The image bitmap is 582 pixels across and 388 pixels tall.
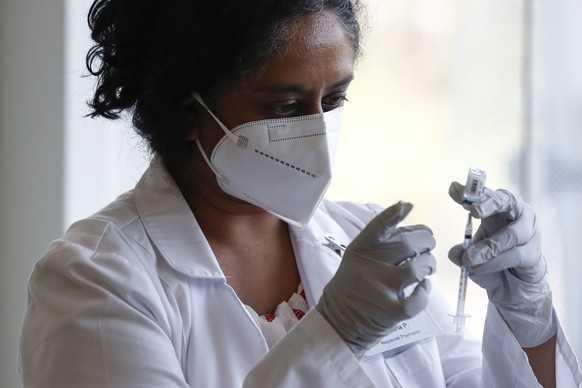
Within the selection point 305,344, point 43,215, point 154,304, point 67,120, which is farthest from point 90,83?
point 305,344

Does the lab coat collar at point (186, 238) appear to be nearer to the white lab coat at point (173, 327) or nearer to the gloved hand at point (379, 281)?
the white lab coat at point (173, 327)

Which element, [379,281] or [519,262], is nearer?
[379,281]

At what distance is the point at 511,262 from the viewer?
4.35 feet

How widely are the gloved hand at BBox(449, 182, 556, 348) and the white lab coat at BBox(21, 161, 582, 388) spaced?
0.14 ft

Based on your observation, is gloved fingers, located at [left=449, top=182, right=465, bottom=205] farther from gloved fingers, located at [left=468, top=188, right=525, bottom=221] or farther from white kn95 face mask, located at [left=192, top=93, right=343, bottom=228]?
white kn95 face mask, located at [left=192, top=93, right=343, bottom=228]

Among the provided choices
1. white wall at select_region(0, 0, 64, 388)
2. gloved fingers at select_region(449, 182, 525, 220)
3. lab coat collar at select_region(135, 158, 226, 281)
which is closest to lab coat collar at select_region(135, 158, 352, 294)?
lab coat collar at select_region(135, 158, 226, 281)

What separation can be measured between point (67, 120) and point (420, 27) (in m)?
1.10

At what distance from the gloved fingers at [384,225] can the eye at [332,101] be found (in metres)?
0.33

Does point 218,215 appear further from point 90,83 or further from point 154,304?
point 90,83

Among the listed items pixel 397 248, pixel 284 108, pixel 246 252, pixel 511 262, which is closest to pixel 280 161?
pixel 284 108

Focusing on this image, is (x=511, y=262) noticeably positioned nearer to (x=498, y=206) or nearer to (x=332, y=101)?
(x=498, y=206)

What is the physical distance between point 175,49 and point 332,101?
0.95 ft

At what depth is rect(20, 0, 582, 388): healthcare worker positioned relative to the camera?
123 cm

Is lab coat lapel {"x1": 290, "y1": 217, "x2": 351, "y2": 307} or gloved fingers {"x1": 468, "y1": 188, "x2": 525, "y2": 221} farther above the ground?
gloved fingers {"x1": 468, "y1": 188, "x2": 525, "y2": 221}
